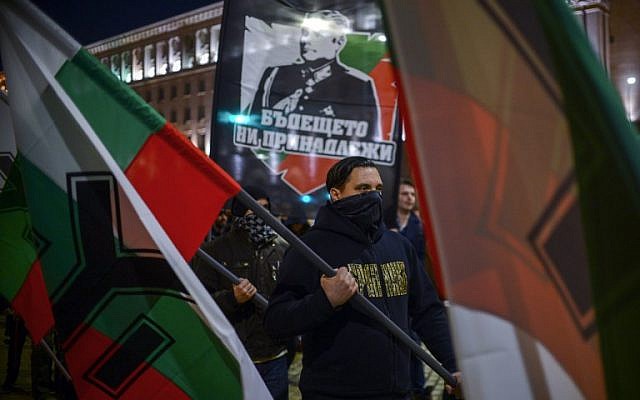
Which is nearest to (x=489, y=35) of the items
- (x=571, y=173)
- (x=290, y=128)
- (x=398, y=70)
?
(x=398, y=70)

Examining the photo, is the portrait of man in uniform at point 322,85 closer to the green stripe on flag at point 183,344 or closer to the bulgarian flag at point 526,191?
the green stripe on flag at point 183,344

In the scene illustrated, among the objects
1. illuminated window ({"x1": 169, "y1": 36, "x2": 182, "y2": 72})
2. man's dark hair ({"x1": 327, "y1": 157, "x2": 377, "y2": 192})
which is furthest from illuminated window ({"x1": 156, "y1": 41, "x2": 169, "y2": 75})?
man's dark hair ({"x1": 327, "y1": 157, "x2": 377, "y2": 192})

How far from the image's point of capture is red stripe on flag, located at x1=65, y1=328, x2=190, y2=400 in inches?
108

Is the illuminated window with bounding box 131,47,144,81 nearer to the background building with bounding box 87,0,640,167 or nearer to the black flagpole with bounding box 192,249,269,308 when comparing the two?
the background building with bounding box 87,0,640,167

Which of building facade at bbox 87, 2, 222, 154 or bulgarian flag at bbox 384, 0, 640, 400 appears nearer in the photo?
bulgarian flag at bbox 384, 0, 640, 400

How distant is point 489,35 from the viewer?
46.9 inches

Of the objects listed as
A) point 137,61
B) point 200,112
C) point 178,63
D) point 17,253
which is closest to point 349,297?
point 17,253

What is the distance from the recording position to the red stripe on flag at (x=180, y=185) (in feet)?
9.07

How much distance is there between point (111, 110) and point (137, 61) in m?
73.8

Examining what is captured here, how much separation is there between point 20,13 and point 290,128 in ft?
8.66

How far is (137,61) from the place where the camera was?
72.9 m

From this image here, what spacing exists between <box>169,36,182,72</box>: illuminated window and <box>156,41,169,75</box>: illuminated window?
0.88 metres

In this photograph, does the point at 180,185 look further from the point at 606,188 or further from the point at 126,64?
the point at 126,64

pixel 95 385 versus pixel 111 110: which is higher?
pixel 111 110
